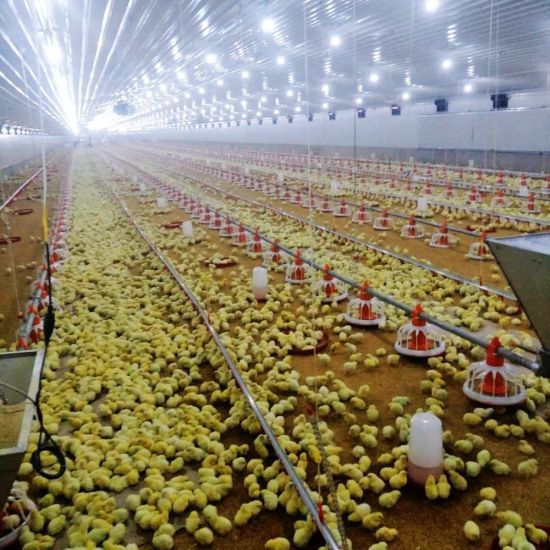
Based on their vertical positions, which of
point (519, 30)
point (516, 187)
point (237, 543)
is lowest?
point (237, 543)

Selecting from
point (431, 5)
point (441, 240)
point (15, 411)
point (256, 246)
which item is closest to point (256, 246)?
point (256, 246)

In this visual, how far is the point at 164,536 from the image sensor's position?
8.64 ft

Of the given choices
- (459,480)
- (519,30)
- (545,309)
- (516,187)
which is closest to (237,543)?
(459,480)

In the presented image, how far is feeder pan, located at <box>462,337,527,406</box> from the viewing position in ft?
12.0

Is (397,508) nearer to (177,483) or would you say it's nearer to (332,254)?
(177,483)

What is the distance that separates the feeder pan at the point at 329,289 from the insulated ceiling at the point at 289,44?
2244 millimetres

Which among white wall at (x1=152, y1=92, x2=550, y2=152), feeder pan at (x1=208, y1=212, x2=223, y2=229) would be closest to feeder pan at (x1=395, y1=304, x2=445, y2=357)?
feeder pan at (x1=208, y1=212, x2=223, y2=229)

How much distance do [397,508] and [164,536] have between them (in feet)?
3.92

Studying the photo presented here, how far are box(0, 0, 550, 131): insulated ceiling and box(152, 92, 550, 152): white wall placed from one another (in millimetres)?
991

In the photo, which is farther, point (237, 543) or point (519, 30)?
point (519, 30)

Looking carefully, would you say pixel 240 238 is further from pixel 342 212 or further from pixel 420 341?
pixel 420 341

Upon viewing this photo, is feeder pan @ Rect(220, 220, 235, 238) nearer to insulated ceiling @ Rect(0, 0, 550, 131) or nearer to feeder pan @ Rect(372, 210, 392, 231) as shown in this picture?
feeder pan @ Rect(372, 210, 392, 231)

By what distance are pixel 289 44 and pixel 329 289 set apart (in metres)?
9.88

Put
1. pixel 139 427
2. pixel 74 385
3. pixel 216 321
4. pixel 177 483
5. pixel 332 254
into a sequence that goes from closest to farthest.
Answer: pixel 177 483
pixel 139 427
pixel 74 385
pixel 216 321
pixel 332 254
